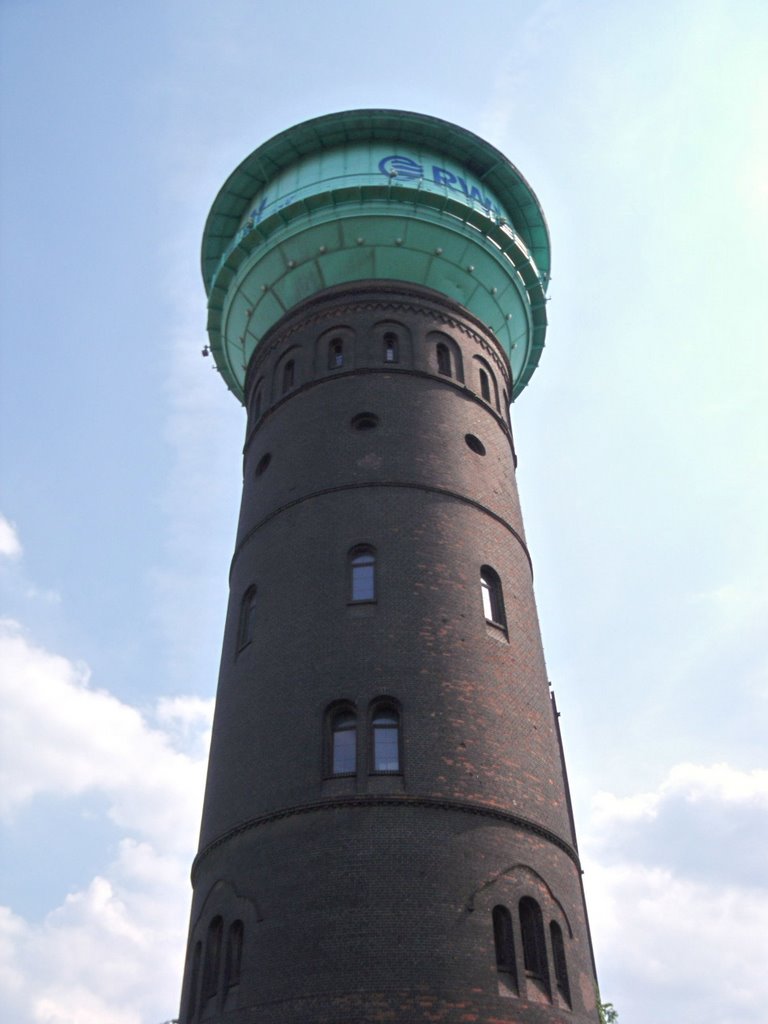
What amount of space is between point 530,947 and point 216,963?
4902 mm

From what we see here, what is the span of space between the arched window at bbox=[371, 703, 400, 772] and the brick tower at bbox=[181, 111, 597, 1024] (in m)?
0.05

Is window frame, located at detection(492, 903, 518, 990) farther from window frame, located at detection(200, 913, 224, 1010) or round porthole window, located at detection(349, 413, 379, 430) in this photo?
round porthole window, located at detection(349, 413, 379, 430)

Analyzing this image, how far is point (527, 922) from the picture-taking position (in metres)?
15.2

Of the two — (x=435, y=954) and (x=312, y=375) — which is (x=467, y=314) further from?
(x=435, y=954)

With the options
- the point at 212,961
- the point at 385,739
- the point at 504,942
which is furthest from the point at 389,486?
the point at 212,961

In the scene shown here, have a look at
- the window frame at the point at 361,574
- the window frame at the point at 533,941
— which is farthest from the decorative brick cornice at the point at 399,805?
the window frame at the point at 361,574

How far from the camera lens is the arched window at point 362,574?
17781 millimetres

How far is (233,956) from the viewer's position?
1509cm

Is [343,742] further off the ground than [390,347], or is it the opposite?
[390,347]

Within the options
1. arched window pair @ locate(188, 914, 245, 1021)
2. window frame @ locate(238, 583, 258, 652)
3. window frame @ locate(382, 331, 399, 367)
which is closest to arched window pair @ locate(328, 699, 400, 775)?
arched window pair @ locate(188, 914, 245, 1021)

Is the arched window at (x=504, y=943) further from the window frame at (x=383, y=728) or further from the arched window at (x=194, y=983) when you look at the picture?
the arched window at (x=194, y=983)

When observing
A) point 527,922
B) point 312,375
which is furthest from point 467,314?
point 527,922

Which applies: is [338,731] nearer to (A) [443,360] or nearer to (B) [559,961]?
(B) [559,961]

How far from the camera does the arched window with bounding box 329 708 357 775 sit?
15844mm
